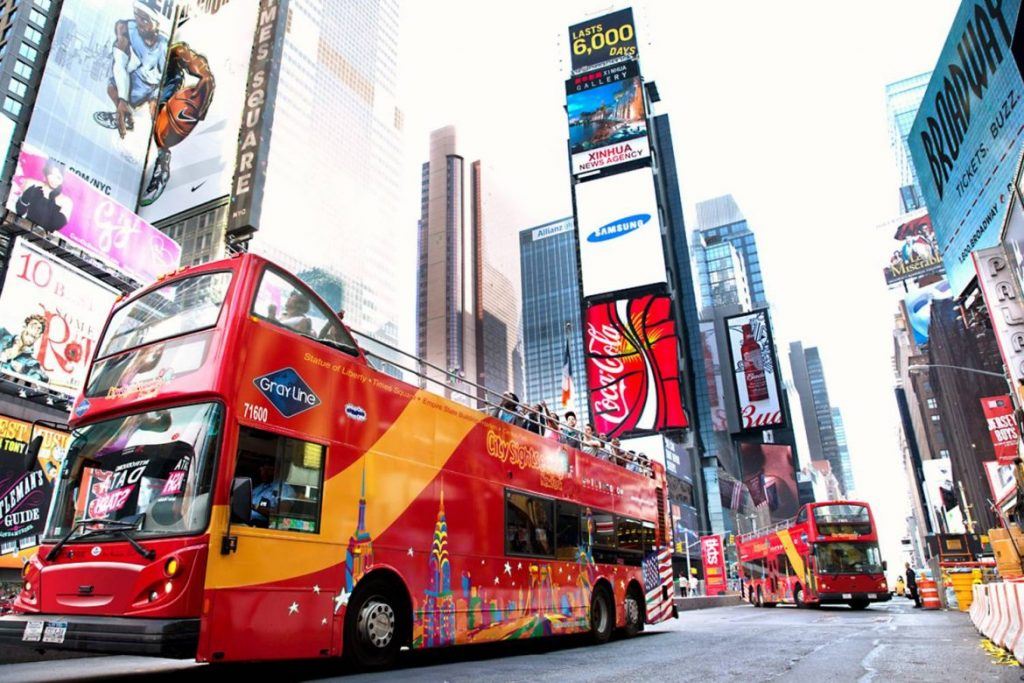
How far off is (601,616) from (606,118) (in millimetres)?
52747

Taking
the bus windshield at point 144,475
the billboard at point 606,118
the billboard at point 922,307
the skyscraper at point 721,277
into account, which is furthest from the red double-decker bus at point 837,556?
the skyscraper at point 721,277

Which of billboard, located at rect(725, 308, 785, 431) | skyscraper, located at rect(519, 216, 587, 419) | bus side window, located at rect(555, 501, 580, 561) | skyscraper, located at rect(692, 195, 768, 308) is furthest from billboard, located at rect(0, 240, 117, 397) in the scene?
skyscraper, located at rect(692, 195, 768, 308)

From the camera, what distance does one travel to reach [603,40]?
6228cm

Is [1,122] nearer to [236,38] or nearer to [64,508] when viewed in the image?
[236,38]

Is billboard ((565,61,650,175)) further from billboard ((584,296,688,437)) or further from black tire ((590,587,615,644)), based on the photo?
black tire ((590,587,615,644))

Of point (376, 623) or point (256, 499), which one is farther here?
point (376, 623)

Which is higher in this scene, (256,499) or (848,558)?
(256,499)

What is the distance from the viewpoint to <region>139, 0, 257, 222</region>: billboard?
48.3 metres

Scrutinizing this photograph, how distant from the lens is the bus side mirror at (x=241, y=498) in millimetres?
5285

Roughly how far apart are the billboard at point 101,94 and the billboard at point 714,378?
86394mm

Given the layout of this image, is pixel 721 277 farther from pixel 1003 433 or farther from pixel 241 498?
pixel 241 498

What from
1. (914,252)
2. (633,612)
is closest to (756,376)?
(914,252)

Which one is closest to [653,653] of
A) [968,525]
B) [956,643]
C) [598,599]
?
[598,599]

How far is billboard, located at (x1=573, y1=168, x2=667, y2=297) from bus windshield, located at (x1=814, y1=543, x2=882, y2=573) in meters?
31.1
